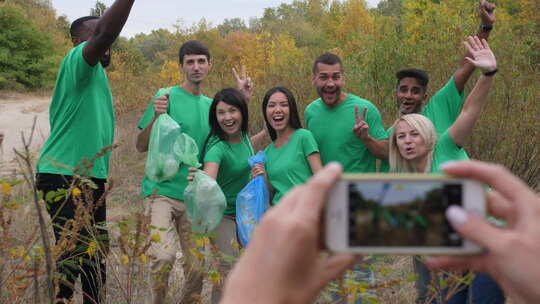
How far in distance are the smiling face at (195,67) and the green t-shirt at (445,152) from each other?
165cm

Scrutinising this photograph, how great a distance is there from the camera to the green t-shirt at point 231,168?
3064mm

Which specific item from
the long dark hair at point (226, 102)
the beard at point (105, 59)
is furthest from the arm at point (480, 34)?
the beard at point (105, 59)

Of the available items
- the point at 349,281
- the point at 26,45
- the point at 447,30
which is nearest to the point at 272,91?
the point at 349,281

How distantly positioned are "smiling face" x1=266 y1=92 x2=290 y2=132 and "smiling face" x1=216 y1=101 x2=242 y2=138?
194 millimetres

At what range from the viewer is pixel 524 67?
625 centimetres

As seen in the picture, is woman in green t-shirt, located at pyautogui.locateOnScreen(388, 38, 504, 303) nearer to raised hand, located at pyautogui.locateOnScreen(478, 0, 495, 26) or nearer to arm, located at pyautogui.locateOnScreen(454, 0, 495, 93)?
arm, located at pyautogui.locateOnScreen(454, 0, 495, 93)

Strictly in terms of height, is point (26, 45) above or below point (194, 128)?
above

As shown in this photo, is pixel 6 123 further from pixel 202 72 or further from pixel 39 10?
pixel 39 10

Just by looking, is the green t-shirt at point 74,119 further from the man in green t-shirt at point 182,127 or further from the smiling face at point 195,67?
the smiling face at point 195,67

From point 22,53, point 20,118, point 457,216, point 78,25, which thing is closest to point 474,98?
point 457,216

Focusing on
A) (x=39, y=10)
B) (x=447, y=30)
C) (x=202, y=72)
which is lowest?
(x=202, y=72)

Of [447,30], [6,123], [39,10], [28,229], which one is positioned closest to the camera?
[28,229]

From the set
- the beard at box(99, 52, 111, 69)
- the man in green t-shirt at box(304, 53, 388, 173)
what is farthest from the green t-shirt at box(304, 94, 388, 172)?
the beard at box(99, 52, 111, 69)

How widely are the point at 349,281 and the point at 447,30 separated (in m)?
5.83
